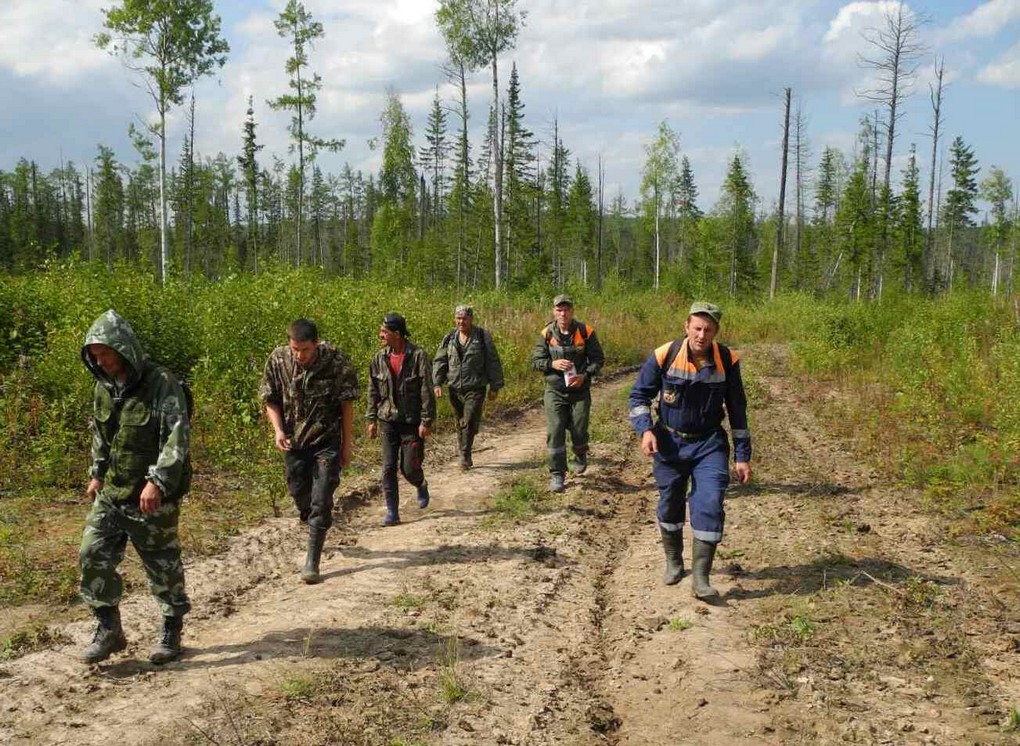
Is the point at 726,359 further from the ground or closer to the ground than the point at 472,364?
further from the ground

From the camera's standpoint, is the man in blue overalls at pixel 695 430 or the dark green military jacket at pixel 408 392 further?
the dark green military jacket at pixel 408 392

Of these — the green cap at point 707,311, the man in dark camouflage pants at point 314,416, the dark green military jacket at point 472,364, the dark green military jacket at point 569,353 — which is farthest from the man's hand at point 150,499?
the dark green military jacket at point 472,364

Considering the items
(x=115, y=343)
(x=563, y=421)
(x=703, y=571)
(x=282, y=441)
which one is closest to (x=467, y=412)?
(x=563, y=421)

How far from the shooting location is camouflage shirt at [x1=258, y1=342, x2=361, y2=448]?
18.8 ft

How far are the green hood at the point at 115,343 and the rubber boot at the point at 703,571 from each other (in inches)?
149

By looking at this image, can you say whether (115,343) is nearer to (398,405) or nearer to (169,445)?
(169,445)

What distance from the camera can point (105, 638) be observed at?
14.0 ft

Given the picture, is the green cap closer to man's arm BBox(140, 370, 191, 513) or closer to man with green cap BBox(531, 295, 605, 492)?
man with green cap BBox(531, 295, 605, 492)

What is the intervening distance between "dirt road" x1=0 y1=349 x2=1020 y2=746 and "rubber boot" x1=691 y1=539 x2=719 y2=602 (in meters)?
0.10

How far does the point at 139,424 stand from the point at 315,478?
1761 millimetres

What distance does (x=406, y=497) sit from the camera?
8219mm

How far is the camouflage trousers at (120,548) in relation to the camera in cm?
421

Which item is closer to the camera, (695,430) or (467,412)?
(695,430)

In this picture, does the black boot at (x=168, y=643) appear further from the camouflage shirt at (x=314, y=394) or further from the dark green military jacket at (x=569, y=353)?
the dark green military jacket at (x=569, y=353)
